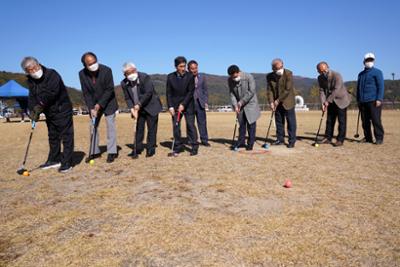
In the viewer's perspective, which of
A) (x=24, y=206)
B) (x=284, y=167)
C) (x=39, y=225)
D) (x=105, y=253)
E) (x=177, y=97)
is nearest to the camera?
(x=105, y=253)

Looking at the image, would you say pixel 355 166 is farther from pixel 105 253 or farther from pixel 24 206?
pixel 24 206

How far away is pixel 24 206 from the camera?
4.18 m

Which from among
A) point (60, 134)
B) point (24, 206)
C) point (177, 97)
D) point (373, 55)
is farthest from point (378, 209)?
point (373, 55)

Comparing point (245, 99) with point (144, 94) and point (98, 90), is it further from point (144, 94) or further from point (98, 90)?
point (98, 90)

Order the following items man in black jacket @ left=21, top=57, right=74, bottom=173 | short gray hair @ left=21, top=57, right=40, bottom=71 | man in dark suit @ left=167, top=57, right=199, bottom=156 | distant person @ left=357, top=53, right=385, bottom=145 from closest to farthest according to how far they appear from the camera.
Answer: short gray hair @ left=21, top=57, right=40, bottom=71 < man in black jacket @ left=21, top=57, right=74, bottom=173 < man in dark suit @ left=167, top=57, right=199, bottom=156 < distant person @ left=357, top=53, right=385, bottom=145

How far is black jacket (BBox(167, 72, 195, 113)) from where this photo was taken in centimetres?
729

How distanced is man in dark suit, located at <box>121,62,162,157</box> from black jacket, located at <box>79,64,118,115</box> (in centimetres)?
46

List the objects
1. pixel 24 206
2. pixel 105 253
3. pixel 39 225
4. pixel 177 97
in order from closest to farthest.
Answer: pixel 105 253, pixel 39 225, pixel 24 206, pixel 177 97

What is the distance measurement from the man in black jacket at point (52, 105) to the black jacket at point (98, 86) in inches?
16.5

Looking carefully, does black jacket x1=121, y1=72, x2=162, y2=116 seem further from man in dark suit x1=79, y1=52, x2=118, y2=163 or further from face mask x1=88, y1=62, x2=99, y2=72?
face mask x1=88, y1=62, x2=99, y2=72

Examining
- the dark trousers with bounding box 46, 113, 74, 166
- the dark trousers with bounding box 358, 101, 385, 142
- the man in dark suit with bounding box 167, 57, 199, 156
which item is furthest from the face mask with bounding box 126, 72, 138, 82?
the dark trousers with bounding box 358, 101, 385, 142

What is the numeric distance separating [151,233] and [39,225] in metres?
1.23

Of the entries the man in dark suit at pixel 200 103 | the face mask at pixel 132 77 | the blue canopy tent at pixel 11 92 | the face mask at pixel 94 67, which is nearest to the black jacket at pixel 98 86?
the face mask at pixel 94 67

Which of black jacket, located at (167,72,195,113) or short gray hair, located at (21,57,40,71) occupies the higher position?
short gray hair, located at (21,57,40,71)
